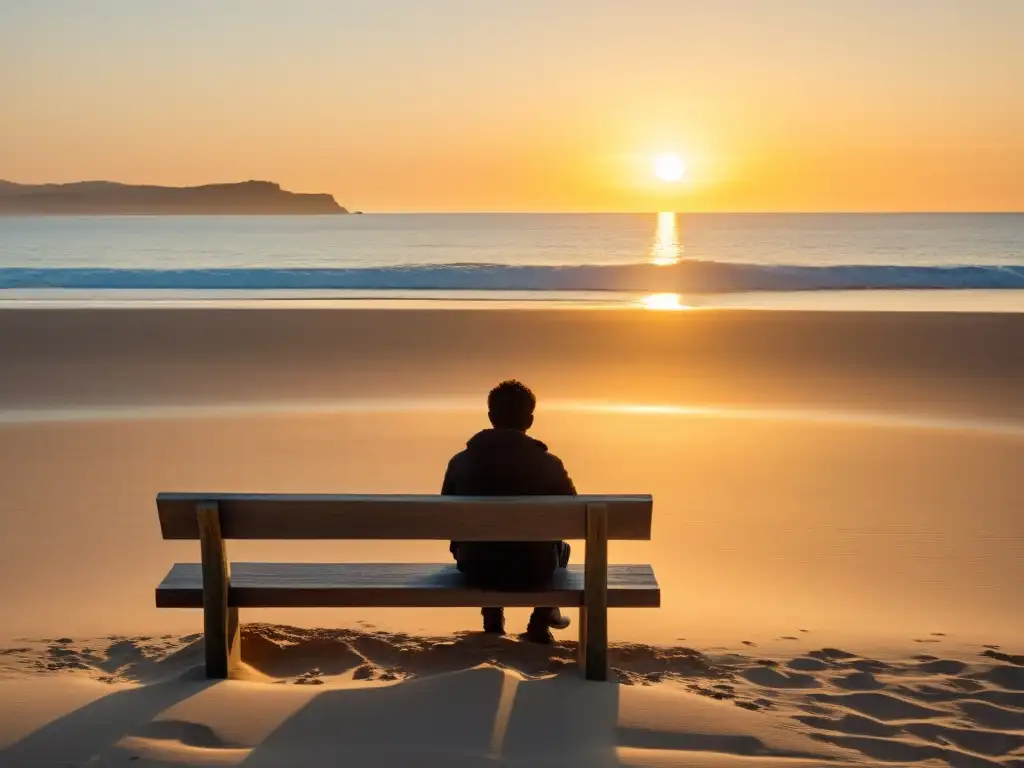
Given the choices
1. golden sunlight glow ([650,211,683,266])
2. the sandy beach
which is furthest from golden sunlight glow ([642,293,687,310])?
golden sunlight glow ([650,211,683,266])

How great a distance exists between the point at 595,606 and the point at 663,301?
2356 cm

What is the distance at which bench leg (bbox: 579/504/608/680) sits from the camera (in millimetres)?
4047

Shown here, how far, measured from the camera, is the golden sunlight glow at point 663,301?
25214 millimetres

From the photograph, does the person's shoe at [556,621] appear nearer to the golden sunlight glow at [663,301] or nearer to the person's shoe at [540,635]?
the person's shoe at [540,635]

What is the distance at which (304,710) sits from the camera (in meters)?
3.82

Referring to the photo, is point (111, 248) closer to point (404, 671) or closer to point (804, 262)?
point (804, 262)

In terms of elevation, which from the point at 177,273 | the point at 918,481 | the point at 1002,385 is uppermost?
the point at 177,273

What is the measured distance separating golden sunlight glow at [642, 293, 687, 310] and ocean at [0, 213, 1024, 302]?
50 centimetres

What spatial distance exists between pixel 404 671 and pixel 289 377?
399 inches

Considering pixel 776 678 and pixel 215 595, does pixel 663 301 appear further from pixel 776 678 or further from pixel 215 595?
pixel 215 595

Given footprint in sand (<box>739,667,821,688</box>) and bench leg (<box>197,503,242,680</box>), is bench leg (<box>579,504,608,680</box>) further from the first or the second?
bench leg (<box>197,503,242,680</box>)

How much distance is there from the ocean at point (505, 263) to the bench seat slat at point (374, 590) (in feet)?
79.0

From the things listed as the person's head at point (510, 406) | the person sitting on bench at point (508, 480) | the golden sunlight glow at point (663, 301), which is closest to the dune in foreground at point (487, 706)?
the person sitting on bench at point (508, 480)

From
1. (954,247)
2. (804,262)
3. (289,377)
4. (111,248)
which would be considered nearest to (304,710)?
(289,377)
